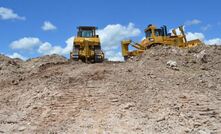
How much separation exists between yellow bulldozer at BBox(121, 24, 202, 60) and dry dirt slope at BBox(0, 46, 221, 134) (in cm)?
665

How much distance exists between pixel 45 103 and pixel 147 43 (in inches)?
448

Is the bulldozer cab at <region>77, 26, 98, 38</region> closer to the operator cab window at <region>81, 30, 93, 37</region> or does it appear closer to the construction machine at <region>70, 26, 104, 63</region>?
the operator cab window at <region>81, 30, 93, 37</region>

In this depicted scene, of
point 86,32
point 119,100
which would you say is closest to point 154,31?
point 86,32

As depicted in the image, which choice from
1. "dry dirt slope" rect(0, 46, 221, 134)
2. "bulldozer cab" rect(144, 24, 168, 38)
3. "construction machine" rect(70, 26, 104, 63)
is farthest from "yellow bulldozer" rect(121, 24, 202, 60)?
"dry dirt slope" rect(0, 46, 221, 134)

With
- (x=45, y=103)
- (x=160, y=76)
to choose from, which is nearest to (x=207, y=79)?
(x=160, y=76)

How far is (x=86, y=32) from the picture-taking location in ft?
65.7

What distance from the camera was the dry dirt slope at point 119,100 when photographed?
8.45 m

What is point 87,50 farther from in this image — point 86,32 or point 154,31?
point 154,31

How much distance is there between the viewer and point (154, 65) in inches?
504

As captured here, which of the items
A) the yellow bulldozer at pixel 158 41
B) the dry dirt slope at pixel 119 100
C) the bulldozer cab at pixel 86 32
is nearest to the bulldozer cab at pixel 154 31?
the yellow bulldozer at pixel 158 41

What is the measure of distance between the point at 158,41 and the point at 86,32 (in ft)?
13.0

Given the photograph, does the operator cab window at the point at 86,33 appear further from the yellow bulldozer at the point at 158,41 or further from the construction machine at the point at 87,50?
the yellow bulldozer at the point at 158,41

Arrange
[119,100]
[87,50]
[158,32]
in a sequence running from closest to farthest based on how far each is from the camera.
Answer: [119,100], [87,50], [158,32]

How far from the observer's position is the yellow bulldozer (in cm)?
2002
